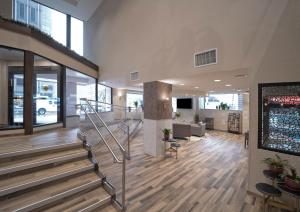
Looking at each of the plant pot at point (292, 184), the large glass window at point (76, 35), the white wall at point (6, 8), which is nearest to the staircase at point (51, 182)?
the plant pot at point (292, 184)

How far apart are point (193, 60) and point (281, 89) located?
207cm

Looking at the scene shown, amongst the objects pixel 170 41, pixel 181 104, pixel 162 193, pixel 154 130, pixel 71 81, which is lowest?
pixel 162 193

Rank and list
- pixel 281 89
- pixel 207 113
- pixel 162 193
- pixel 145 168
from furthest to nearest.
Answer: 1. pixel 207 113
2. pixel 145 168
3. pixel 162 193
4. pixel 281 89

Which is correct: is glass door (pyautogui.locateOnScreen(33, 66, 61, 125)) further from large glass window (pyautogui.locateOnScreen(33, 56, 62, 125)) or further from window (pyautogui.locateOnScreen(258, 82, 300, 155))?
window (pyautogui.locateOnScreen(258, 82, 300, 155))

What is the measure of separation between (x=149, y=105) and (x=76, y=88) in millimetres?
3746

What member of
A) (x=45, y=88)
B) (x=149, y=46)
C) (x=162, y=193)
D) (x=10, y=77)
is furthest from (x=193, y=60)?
(x=10, y=77)

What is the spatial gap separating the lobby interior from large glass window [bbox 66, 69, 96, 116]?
0.06 metres

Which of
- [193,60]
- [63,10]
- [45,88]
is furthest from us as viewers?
[63,10]

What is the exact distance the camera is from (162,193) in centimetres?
359

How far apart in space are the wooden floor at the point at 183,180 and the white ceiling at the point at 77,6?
617 cm

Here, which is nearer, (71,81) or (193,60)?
(193,60)

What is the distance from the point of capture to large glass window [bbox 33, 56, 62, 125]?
5.07 m

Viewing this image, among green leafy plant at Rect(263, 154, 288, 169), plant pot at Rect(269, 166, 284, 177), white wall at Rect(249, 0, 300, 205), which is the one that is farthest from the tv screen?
plant pot at Rect(269, 166, 284, 177)

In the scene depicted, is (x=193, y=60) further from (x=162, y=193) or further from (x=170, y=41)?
(x=162, y=193)
